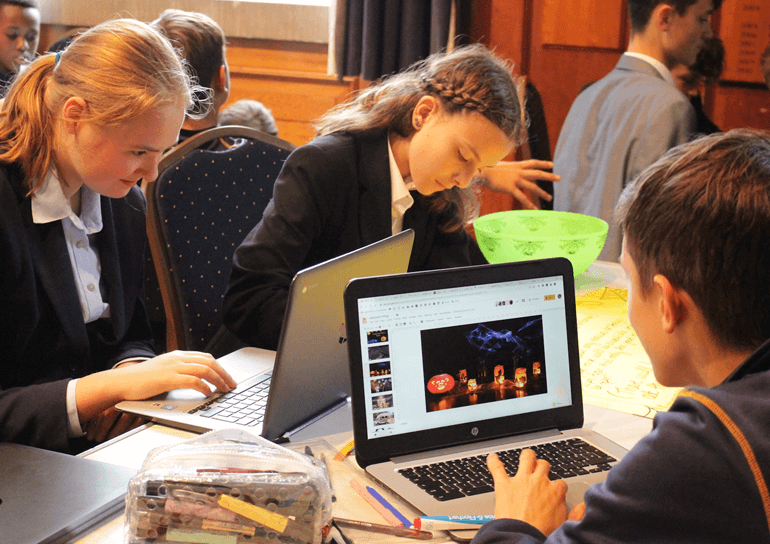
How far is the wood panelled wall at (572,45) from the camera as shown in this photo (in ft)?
9.82

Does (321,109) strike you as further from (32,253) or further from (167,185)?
(32,253)

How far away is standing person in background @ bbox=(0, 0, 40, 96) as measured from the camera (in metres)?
3.04

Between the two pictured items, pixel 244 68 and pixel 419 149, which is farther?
pixel 244 68

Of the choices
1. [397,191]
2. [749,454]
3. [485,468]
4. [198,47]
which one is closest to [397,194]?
[397,191]

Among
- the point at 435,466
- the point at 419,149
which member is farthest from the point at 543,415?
the point at 419,149

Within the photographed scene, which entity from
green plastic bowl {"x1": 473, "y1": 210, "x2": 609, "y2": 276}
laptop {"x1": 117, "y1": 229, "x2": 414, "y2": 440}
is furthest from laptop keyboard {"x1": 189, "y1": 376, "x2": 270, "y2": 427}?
green plastic bowl {"x1": 473, "y1": 210, "x2": 609, "y2": 276}

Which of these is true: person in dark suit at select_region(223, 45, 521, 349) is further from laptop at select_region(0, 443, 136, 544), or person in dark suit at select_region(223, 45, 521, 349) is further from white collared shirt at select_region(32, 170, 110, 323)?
laptop at select_region(0, 443, 136, 544)

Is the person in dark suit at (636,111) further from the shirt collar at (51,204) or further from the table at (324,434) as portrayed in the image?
the shirt collar at (51,204)

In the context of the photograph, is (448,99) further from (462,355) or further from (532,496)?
(532,496)

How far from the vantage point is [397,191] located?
1578 millimetres

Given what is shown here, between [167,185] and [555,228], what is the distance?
0.96 metres

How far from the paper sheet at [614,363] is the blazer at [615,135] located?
523mm

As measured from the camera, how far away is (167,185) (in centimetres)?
165

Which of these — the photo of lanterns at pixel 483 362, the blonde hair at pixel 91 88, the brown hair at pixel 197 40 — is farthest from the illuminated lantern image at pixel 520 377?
the brown hair at pixel 197 40
